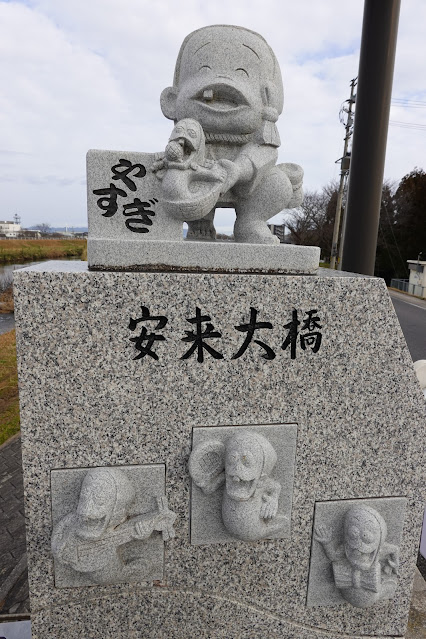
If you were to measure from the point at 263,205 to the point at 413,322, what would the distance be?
1328 centimetres

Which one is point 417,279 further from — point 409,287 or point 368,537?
point 368,537

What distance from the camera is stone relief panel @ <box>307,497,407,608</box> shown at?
2.14m

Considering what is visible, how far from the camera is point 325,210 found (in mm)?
33688

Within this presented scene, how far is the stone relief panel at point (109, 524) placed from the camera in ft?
6.13

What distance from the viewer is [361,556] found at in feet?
7.00

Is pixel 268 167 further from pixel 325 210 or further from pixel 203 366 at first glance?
pixel 325 210

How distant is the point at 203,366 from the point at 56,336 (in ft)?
2.42

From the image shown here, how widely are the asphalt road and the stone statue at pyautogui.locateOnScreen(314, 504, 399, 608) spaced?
23.1ft

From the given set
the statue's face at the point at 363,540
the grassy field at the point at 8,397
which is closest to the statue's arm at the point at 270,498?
the statue's face at the point at 363,540

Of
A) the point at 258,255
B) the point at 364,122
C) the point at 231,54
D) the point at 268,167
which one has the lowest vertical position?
the point at 258,255

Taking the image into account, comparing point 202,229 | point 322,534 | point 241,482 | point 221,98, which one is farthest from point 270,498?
point 221,98

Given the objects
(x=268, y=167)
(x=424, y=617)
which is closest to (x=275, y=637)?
(x=424, y=617)

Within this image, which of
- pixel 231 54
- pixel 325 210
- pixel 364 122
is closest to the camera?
pixel 231 54

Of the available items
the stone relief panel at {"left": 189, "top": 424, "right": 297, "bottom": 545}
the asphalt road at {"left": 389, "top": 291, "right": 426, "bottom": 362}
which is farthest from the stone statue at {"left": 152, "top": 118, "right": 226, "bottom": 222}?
the asphalt road at {"left": 389, "top": 291, "right": 426, "bottom": 362}
